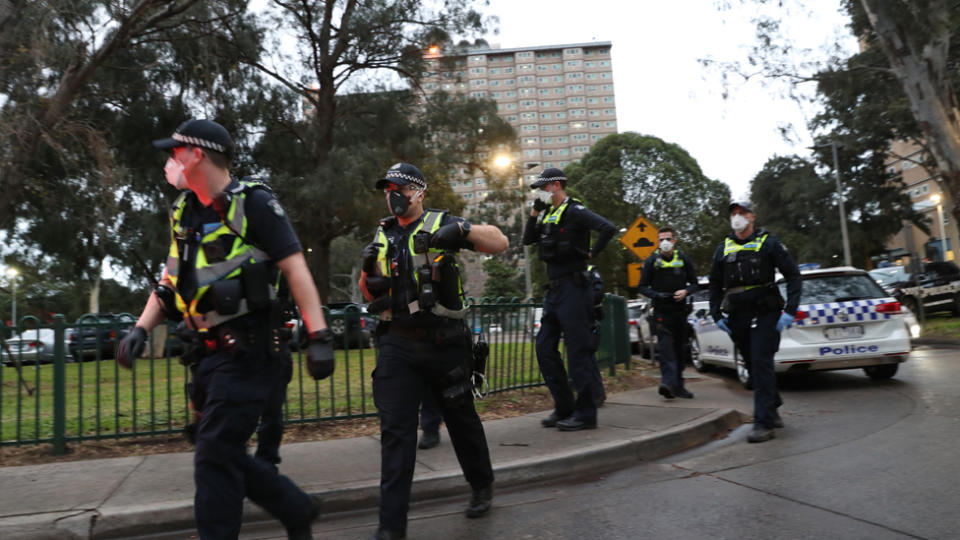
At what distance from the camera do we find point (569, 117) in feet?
414

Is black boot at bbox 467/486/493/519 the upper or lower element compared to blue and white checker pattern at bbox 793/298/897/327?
lower

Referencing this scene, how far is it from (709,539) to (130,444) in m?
4.64

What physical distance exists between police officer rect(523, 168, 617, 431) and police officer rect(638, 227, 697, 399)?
2055 mm

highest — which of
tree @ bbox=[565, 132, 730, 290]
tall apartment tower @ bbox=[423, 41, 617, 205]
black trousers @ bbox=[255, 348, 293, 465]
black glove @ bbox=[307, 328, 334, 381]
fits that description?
tall apartment tower @ bbox=[423, 41, 617, 205]

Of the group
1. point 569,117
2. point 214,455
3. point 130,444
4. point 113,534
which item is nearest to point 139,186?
point 130,444

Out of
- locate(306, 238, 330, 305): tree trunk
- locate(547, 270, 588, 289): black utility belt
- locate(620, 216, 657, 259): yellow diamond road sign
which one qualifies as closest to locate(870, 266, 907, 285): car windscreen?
locate(620, 216, 657, 259): yellow diamond road sign

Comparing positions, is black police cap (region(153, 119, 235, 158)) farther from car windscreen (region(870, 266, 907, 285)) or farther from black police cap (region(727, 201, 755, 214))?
car windscreen (region(870, 266, 907, 285))

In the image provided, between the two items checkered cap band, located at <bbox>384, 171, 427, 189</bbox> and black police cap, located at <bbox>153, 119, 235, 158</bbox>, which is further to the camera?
checkered cap band, located at <bbox>384, 171, 427, 189</bbox>

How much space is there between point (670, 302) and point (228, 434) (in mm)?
6112

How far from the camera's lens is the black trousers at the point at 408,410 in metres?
3.24

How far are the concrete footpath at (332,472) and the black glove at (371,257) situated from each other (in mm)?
1467

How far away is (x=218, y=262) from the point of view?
2.66 m

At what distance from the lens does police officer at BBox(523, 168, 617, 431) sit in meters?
5.44

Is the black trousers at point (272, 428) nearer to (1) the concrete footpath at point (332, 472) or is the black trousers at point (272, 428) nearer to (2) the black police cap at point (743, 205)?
(1) the concrete footpath at point (332, 472)
